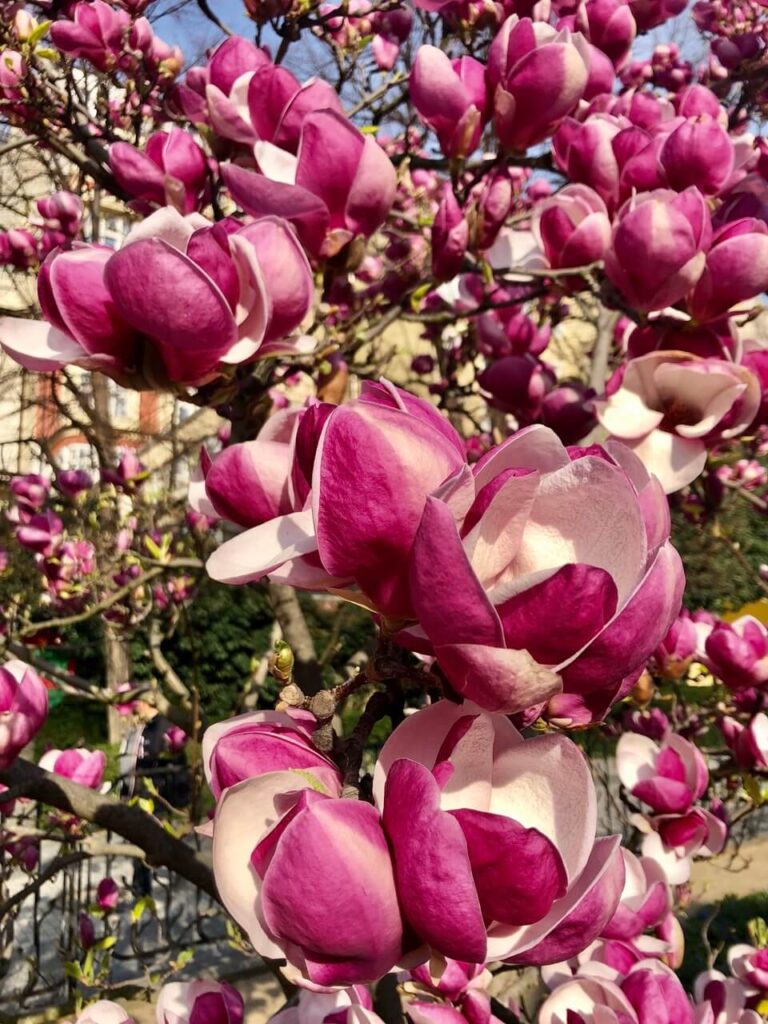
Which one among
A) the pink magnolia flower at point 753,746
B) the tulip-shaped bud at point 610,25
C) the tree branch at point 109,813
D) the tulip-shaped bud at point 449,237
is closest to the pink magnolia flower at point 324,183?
the tulip-shaped bud at point 449,237

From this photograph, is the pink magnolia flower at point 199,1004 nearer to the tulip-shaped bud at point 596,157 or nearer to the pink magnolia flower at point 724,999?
the pink magnolia flower at point 724,999

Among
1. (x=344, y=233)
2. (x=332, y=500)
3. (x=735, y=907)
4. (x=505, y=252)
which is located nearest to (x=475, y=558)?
(x=332, y=500)

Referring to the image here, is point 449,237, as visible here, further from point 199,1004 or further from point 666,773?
point 199,1004

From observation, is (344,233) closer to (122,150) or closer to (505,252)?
(122,150)

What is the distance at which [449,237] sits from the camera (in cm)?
117

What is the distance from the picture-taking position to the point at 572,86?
1069 mm

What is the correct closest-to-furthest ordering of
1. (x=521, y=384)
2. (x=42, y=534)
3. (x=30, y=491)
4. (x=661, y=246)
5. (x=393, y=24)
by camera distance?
(x=661, y=246) → (x=521, y=384) → (x=393, y=24) → (x=42, y=534) → (x=30, y=491)

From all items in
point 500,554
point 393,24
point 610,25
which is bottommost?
point 500,554

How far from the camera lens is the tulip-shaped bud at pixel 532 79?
3.46 feet

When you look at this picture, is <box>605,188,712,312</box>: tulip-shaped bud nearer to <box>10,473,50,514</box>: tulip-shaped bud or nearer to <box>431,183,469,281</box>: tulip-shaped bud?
<box>431,183,469,281</box>: tulip-shaped bud

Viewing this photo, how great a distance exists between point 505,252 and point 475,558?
1.02 metres

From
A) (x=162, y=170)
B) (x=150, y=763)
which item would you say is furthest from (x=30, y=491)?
(x=150, y=763)

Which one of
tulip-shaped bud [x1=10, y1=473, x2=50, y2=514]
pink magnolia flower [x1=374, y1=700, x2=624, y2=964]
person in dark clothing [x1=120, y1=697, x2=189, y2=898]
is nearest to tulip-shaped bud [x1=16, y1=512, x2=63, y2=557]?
tulip-shaped bud [x1=10, y1=473, x2=50, y2=514]

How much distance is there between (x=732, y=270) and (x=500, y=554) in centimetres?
72
